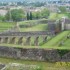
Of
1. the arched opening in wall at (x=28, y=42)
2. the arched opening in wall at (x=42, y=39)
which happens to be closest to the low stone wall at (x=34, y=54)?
the arched opening in wall at (x=42, y=39)

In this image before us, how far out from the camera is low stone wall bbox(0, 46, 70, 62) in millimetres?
27375

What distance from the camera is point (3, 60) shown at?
1118 inches

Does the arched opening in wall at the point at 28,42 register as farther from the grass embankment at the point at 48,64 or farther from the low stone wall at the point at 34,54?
the grass embankment at the point at 48,64

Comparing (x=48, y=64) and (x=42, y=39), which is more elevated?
(x=48, y=64)

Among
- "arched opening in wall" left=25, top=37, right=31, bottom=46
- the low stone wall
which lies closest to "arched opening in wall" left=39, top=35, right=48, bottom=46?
"arched opening in wall" left=25, top=37, right=31, bottom=46

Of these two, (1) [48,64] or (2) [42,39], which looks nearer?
(1) [48,64]

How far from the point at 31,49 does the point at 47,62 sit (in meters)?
1.71

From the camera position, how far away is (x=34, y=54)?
91.7 feet

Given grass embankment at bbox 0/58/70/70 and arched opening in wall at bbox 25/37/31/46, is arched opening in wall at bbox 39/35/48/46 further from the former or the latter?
grass embankment at bbox 0/58/70/70

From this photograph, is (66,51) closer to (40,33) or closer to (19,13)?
(40,33)

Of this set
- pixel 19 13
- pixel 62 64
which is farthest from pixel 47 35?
pixel 19 13

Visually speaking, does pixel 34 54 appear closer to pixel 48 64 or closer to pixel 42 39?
pixel 48 64

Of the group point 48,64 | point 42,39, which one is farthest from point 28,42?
point 48,64

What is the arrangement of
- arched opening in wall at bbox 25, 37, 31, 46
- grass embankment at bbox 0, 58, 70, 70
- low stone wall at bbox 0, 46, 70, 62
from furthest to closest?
arched opening in wall at bbox 25, 37, 31, 46 < low stone wall at bbox 0, 46, 70, 62 < grass embankment at bbox 0, 58, 70, 70
